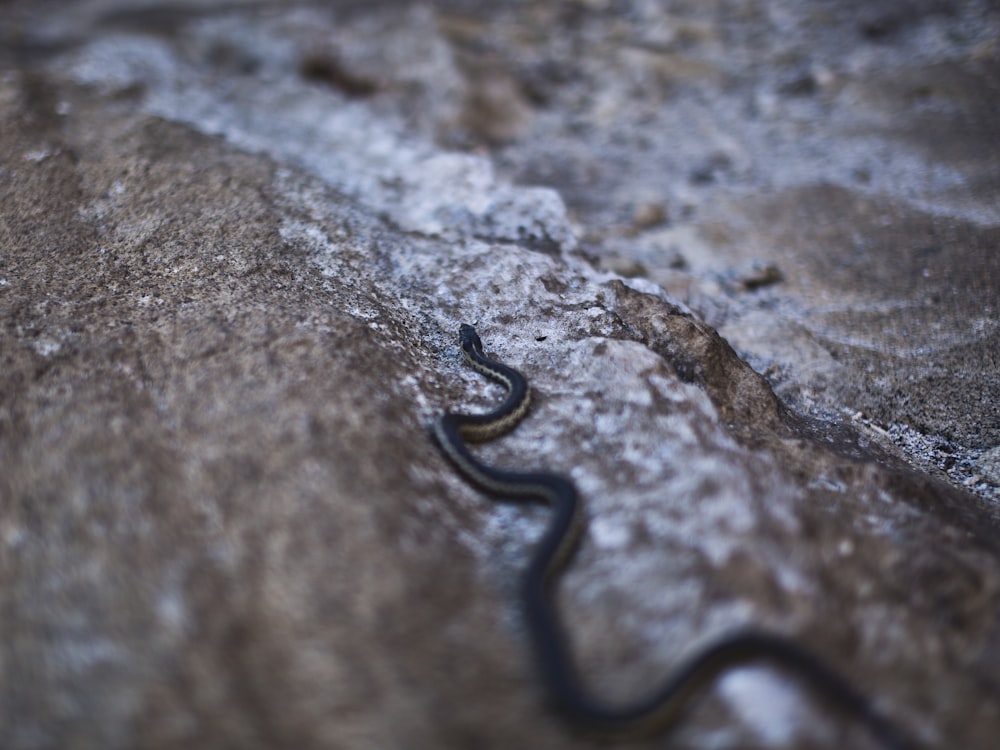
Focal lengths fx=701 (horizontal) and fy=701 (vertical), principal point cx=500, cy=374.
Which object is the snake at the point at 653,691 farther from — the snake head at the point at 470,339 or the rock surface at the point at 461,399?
the snake head at the point at 470,339

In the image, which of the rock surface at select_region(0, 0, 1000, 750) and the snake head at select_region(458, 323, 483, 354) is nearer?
the rock surface at select_region(0, 0, 1000, 750)

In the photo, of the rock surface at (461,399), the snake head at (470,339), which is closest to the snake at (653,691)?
the rock surface at (461,399)

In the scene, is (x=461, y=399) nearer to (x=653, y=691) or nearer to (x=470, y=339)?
(x=470, y=339)

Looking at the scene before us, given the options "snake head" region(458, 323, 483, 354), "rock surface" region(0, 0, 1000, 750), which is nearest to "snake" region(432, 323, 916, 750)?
"rock surface" region(0, 0, 1000, 750)

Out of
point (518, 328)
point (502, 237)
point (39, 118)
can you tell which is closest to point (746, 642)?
point (518, 328)

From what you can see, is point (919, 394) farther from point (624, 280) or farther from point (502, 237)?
point (502, 237)

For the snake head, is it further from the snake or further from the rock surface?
the snake
